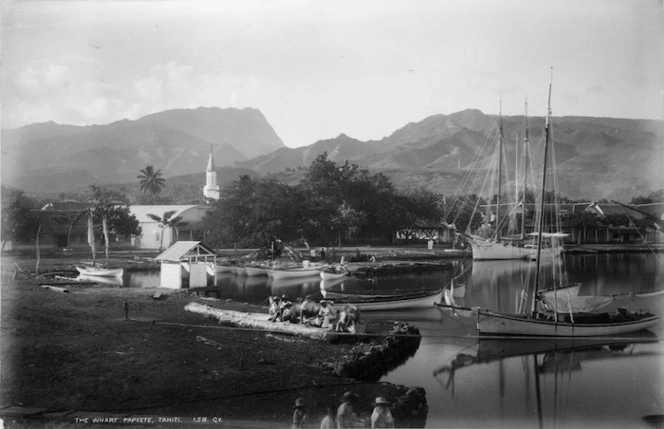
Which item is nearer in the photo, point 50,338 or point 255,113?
point 50,338

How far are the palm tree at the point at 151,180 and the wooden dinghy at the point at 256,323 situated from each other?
207 centimetres

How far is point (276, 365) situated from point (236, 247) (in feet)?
16.9

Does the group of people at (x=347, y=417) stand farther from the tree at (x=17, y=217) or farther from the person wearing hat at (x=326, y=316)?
the tree at (x=17, y=217)

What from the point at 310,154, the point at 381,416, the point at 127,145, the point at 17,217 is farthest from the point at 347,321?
the point at 17,217

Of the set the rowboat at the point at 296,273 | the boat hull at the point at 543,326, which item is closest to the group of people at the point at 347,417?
the boat hull at the point at 543,326

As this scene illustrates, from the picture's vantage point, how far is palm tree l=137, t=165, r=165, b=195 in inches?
350

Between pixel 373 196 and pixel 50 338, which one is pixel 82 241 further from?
pixel 373 196

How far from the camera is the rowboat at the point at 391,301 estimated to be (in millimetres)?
12156

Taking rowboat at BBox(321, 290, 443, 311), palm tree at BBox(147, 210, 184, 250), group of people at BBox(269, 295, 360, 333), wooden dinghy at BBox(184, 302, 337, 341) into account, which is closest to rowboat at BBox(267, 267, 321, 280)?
rowboat at BBox(321, 290, 443, 311)

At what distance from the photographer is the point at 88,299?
8.99m

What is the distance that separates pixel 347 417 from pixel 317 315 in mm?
3602

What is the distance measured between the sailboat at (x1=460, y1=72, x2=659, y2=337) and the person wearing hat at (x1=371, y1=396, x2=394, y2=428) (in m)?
4.81

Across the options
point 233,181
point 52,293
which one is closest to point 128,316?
point 52,293

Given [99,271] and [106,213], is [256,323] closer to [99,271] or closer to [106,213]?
[106,213]
